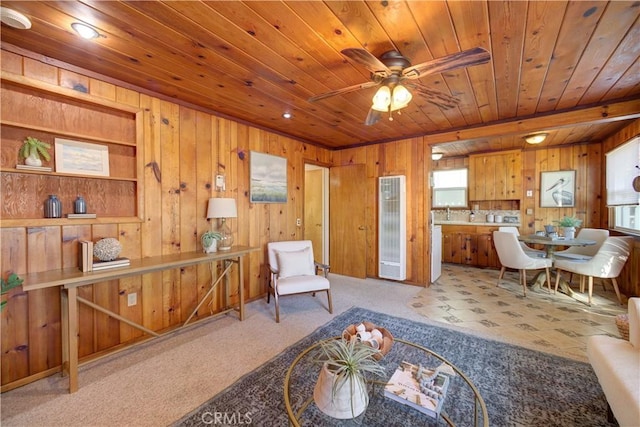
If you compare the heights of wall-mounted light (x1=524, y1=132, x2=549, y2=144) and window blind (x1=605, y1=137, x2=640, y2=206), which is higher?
wall-mounted light (x1=524, y1=132, x2=549, y2=144)

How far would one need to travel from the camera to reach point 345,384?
1.20m

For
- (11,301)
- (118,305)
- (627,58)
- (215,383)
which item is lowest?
(215,383)

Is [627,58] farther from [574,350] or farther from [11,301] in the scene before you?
[11,301]

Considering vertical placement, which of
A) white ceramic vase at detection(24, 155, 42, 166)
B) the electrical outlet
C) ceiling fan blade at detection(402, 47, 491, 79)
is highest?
ceiling fan blade at detection(402, 47, 491, 79)

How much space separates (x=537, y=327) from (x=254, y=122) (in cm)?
411

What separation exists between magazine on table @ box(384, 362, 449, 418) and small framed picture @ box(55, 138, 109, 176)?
283cm

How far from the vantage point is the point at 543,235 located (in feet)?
13.7

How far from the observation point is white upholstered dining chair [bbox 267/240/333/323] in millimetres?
3002

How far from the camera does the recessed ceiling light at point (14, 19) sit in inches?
59.6

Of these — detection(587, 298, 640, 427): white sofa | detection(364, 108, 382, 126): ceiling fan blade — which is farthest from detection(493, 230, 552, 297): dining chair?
detection(364, 108, 382, 126): ceiling fan blade

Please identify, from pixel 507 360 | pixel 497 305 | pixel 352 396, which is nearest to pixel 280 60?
pixel 352 396

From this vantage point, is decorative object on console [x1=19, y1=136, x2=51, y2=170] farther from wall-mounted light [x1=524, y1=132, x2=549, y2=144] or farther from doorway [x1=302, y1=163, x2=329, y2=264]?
wall-mounted light [x1=524, y1=132, x2=549, y2=144]

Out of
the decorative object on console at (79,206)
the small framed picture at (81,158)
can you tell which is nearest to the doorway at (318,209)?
the small framed picture at (81,158)

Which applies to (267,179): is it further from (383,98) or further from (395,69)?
(395,69)
